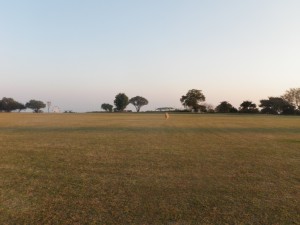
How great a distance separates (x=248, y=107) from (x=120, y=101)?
55111 mm

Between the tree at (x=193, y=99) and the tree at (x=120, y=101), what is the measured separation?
33235mm

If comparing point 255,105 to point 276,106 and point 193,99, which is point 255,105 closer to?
point 276,106

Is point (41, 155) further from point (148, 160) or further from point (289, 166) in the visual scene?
point (289, 166)

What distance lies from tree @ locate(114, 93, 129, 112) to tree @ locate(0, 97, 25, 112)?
36.5m

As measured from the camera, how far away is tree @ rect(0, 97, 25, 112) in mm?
104912

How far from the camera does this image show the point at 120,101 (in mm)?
119625

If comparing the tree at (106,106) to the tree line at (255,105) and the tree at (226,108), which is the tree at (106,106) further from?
the tree at (226,108)

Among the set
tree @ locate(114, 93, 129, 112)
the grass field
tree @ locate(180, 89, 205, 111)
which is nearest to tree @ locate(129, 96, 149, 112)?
tree @ locate(114, 93, 129, 112)

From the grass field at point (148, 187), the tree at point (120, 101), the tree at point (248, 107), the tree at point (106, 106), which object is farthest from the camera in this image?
the tree at point (120, 101)

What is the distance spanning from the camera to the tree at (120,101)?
392ft

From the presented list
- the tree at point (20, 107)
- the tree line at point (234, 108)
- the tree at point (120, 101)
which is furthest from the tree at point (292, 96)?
the tree at point (20, 107)

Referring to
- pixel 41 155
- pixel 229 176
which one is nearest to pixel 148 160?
pixel 229 176

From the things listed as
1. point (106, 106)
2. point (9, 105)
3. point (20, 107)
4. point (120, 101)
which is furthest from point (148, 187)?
point (20, 107)

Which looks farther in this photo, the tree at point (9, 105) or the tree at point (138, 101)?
the tree at point (138, 101)
